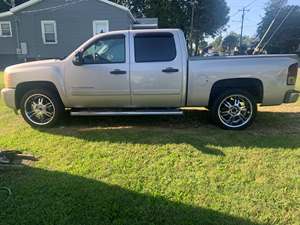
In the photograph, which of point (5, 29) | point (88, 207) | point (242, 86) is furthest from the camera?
point (5, 29)

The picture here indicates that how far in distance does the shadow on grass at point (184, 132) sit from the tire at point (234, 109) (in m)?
0.19

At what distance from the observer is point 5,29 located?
26.6 m

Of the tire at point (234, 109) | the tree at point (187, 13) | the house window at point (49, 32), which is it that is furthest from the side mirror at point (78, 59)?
the tree at point (187, 13)

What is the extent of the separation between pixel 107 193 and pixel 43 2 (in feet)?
77.7

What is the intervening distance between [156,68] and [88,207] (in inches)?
131

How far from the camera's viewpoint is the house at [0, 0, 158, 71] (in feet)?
80.8

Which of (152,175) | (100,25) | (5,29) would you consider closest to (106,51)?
(152,175)

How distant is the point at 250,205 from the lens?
4008 millimetres

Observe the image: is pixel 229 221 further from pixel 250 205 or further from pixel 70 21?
pixel 70 21

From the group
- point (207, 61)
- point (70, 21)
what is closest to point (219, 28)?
point (70, 21)

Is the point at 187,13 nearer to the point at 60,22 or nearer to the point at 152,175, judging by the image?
the point at 60,22

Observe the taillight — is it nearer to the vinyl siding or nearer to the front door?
the front door

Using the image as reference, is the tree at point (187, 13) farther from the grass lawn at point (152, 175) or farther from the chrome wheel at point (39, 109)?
the grass lawn at point (152, 175)

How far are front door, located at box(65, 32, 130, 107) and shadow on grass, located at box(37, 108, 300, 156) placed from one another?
2.03 ft
